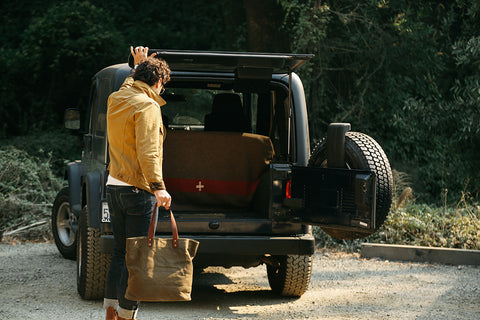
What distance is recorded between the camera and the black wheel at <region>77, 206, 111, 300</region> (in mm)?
6129

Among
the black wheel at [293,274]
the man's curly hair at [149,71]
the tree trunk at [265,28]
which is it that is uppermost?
the tree trunk at [265,28]

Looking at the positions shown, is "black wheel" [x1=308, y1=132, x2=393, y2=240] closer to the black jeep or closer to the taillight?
the black jeep

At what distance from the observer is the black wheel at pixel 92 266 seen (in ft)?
20.1

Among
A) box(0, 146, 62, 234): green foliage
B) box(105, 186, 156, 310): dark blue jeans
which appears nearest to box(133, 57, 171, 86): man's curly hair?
box(105, 186, 156, 310): dark blue jeans

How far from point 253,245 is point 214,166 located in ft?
3.85

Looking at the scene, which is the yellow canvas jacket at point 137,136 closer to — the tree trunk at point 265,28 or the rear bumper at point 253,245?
the rear bumper at point 253,245

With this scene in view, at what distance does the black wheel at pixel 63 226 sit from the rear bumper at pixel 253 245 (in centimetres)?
326

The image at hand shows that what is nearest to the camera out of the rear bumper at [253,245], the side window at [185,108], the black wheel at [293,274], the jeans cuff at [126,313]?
the jeans cuff at [126,313]

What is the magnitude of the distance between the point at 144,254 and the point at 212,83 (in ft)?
9.32

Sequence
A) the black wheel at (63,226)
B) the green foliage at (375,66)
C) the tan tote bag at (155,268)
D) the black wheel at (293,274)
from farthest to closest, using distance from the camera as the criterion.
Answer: the green foliage at (375,66)
the black wheel at (63,226)
the black wheel at (293,274)
the tan tote bag at (155,268)

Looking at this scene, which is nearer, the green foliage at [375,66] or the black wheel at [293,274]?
the black wheel at [293,274]

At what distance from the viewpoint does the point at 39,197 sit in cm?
1111

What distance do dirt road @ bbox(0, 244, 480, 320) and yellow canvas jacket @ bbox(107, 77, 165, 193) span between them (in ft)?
5.11

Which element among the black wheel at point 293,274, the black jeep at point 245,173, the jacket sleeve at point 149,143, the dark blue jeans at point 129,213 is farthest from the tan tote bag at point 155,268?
the black wheel at point 293,274
